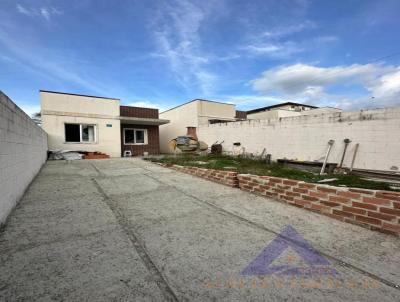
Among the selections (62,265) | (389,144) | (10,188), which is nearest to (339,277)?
(62,265)

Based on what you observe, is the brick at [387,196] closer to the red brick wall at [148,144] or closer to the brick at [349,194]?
the brick at [349,194]

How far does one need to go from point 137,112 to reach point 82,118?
3.64 meters

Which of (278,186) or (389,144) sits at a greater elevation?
(389,144)

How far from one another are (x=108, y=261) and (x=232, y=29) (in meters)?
9.82

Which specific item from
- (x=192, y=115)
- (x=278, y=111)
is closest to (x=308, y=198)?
(x=192, y=115)

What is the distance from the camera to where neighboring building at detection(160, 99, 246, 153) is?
52.6 ft

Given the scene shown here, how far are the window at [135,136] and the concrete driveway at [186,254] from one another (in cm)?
1138

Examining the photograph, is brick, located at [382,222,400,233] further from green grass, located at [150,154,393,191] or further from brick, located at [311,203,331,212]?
green grass, located at [150,154,393,191]

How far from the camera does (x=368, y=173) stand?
6141 millimetres

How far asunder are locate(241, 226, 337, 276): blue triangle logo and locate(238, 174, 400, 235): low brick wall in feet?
3.52

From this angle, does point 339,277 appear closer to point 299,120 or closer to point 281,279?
point 281,279

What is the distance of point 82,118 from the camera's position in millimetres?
12008

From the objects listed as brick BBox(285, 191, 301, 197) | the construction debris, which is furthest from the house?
brick BBox(285, 191, 301, 197)

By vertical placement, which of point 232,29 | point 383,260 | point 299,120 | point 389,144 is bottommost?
point 383,260
